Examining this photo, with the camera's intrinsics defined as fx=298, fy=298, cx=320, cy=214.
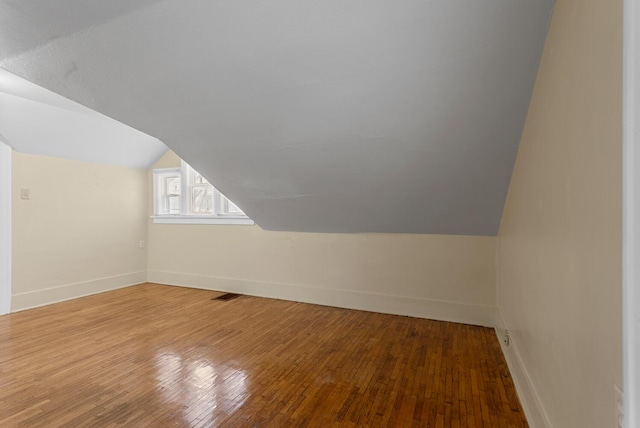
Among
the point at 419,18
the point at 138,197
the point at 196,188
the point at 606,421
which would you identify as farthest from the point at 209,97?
the point at 138,197

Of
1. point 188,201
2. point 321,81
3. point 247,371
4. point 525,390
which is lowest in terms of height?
point 247,371

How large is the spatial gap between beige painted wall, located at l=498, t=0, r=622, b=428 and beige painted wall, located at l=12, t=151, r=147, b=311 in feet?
16.0

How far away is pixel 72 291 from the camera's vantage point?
153 inches

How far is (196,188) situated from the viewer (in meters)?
4.65

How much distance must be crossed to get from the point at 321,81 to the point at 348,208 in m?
1.50

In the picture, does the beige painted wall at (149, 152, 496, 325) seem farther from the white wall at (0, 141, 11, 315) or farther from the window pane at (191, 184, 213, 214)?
the white wall at (0, 141, 11, 315)

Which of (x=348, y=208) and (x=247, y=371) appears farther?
(x=348, y=208)

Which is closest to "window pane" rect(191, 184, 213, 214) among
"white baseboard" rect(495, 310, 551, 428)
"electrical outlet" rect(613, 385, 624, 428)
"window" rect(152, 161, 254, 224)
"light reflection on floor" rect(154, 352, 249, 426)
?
"window" rect(152, 161, 254, 224)

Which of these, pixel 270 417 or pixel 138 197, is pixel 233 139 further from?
pixel 138 197

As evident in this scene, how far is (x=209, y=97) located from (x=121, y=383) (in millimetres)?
1964

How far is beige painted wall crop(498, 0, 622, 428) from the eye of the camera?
2.41ft

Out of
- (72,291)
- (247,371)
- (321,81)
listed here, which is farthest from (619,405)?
(72,291)

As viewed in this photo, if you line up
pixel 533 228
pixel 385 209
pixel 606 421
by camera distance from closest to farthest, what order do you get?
pixel 606 421 → pixel 533 228 → pixel 385 209

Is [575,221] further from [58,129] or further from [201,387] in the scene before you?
[58,129]
